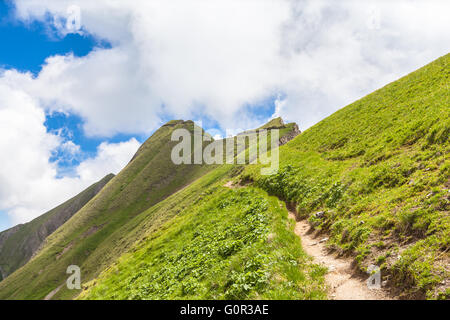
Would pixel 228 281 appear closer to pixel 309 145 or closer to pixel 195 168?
pixel 309 145

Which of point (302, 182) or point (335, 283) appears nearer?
point (335, 283)

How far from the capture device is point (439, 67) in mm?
27906

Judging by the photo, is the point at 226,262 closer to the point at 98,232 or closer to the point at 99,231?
the point at 98,232

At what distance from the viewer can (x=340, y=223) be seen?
12922 mm

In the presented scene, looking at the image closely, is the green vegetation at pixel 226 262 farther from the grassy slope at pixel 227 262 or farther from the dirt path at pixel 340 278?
the dirt path at pixel 340 278

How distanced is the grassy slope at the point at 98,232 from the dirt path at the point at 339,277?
326 ft

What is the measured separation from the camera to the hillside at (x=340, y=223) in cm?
845

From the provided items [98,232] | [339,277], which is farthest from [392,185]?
[98,232]

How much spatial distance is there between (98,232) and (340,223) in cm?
16610

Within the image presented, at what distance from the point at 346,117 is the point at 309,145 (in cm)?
782

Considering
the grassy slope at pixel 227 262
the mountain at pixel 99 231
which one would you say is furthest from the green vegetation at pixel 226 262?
the mountain at pixel 99 231

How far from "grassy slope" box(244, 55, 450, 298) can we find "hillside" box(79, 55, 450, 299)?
0.05 m
